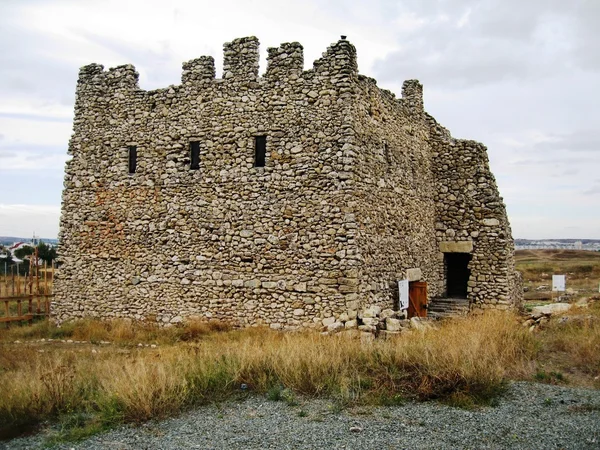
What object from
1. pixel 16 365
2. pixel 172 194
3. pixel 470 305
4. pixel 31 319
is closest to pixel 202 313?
pixel 172 194

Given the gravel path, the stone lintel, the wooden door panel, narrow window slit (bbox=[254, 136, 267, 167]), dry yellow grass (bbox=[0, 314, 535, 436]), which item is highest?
narrow window slit (bbox=[254, 136, 267, 167])

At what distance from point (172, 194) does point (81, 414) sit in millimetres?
8764

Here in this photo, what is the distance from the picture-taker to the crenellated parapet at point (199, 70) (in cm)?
1558

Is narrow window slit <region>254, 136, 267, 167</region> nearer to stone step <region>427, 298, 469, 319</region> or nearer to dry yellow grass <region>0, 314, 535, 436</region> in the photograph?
dry yellow grass <region>0, 314, 535, 436</region>

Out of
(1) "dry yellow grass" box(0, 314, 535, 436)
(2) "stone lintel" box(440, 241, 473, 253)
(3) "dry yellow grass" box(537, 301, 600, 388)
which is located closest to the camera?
(1) "dry yellow grass" box(0, 314, 535, 436)

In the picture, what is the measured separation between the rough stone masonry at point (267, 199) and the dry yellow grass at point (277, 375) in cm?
347

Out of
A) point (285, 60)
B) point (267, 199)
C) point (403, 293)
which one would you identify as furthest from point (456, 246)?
point (285, 60)

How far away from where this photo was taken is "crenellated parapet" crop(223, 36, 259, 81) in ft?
49.2

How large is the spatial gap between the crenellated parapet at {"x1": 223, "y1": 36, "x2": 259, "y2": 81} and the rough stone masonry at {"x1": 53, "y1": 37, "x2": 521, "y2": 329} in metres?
0.03

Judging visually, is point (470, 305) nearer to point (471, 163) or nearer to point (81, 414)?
point (471, 163)

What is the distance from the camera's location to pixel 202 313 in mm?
15258

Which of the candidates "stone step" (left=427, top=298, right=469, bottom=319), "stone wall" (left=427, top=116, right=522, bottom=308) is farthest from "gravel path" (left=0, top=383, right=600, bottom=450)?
"stone wall" (left=427, top=116, right=522, bottom=308)

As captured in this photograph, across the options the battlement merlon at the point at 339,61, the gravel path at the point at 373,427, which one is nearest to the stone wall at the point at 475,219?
the battlement merlon at the point at 339,61

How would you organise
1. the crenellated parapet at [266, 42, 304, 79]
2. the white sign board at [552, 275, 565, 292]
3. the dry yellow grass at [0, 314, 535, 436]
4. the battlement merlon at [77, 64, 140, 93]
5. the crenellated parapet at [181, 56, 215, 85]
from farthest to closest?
the white sign board at [552, 275, 565, 292]
the battlement merlon at [77, 64, 140, 93]
the crenellated parapet at [181, 56, 215, 85]
the crenellated parapet at [266, 42, 304, 79]
the dry yellow grass at [0, 314, 535, 436]
